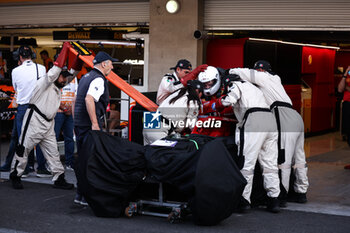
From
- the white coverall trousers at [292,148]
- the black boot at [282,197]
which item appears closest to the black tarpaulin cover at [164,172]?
the white coverall trousers at [292,148]

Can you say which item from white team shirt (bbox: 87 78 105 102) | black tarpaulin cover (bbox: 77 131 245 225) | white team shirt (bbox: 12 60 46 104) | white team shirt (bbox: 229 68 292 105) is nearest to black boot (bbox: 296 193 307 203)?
Answer: white team shirt (bbox: 229 68 292 105)

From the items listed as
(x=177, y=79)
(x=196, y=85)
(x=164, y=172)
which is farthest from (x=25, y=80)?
(x=164, y=172)

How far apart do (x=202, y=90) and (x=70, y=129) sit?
3.28 meters

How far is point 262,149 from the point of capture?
24.2ft

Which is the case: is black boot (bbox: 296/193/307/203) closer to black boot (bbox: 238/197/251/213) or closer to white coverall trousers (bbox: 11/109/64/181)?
black boot (bbox: 238/197/251/213)

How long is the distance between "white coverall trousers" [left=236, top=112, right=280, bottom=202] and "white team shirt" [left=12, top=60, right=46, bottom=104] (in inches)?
138

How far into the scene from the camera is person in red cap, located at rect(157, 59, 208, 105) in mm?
8008

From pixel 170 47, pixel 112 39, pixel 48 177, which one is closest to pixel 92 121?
pixel 48 177

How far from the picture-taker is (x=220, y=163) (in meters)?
6.27

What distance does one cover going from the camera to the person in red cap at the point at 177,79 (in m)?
8.01

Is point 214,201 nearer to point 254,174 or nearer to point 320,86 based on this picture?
point 254,174

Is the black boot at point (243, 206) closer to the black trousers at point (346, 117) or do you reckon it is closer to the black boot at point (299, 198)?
the black boot at point (299, 198)

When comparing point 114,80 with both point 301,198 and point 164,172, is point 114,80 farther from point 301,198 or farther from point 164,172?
point 301,198

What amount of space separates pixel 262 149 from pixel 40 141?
320cm
